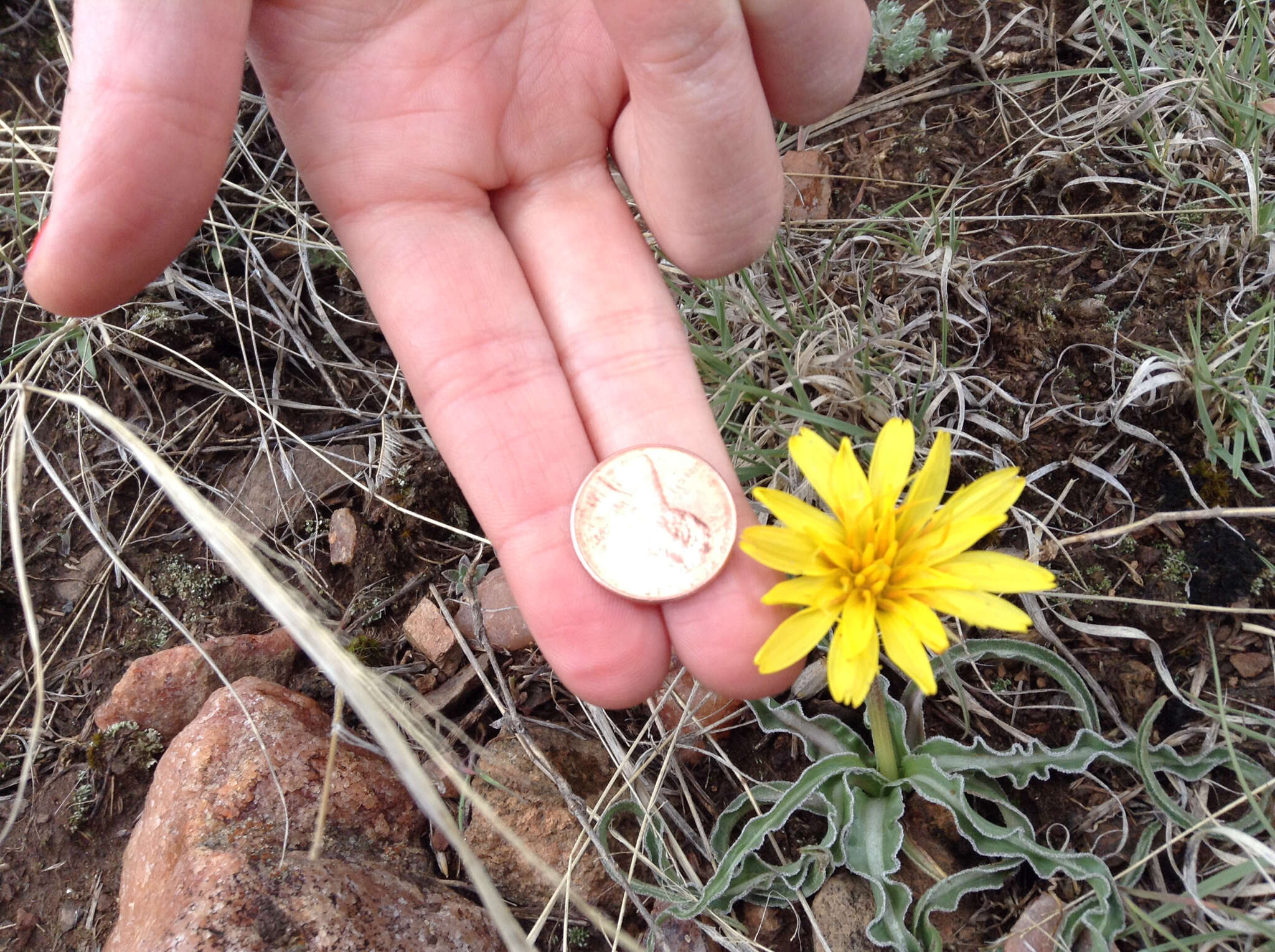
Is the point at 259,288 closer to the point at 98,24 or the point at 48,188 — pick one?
the point at 48,188

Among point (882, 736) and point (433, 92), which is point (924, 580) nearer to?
point (882, 736)

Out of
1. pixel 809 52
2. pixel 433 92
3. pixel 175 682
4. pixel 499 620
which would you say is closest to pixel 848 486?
pixel 809 52

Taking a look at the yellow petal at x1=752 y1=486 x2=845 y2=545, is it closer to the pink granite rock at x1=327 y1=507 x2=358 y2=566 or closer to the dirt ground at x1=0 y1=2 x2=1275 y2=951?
the dirt ground at x1=0 y1=2 x2=1275 y2=951

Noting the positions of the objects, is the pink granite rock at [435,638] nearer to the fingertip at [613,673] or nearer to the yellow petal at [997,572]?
the fingertip at [613,673]

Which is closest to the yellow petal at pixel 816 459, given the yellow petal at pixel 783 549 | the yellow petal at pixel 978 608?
the yellow petal at pixel 783 549

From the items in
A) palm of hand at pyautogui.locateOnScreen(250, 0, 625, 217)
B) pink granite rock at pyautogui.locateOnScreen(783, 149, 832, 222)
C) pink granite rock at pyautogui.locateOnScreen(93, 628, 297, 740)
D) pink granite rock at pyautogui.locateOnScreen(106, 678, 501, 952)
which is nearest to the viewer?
pink granite rock at pyautogui.locateOnScreen(106, 678, 501, 952)

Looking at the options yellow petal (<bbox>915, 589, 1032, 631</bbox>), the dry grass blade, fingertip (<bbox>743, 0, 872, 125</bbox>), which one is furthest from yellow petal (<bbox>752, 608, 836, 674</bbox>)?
fingertip (<bbox>743, 0, 872, 125</bbox>)
